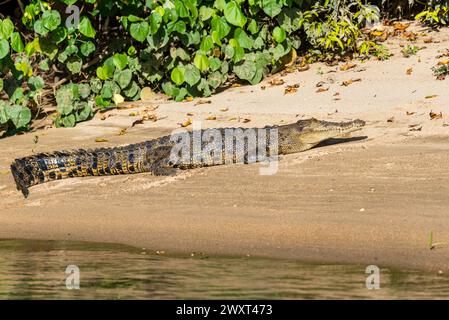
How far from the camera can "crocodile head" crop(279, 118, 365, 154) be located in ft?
31.2

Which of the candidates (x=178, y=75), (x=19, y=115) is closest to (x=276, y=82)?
(x=178, y=75)

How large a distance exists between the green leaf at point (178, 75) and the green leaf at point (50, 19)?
4.86 ft

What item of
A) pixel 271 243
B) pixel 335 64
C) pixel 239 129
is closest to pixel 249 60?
pixel 335 64

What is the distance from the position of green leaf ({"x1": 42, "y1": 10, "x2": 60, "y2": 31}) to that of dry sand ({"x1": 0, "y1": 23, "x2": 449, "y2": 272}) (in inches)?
46.7

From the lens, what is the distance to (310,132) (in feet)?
31.6

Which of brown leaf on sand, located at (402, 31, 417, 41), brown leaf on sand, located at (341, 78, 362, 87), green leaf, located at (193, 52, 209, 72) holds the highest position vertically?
brown leaf on sand, located at (402, 31, 417, 41)

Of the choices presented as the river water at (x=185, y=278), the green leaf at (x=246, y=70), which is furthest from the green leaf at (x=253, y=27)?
the river water at (x=185, y=278)

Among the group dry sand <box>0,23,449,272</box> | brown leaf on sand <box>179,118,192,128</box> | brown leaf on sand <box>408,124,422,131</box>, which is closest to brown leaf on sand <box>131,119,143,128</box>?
dry sand <box>0,23,449,272</box>

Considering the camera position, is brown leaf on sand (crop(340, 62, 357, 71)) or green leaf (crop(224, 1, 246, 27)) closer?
green leaf (crop(224, 1, 246, 27))

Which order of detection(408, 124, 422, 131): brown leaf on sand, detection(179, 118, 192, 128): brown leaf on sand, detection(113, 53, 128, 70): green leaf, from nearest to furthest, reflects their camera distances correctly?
1. detection(408, 124, 422, 131): brown leaf on sand
2. detection(179, 118, 192, 128): brown leaf on sand
3. detection(113, 53, 128, 70): green leaf

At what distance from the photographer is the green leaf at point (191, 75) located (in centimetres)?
1141

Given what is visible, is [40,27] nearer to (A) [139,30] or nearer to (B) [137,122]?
(A) [139,30]

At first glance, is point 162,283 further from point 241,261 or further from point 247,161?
point 247,161

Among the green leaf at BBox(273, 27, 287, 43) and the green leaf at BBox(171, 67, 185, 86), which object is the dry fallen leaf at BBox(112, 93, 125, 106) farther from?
the green leaf at BBox(273, 27, 287, 43)
